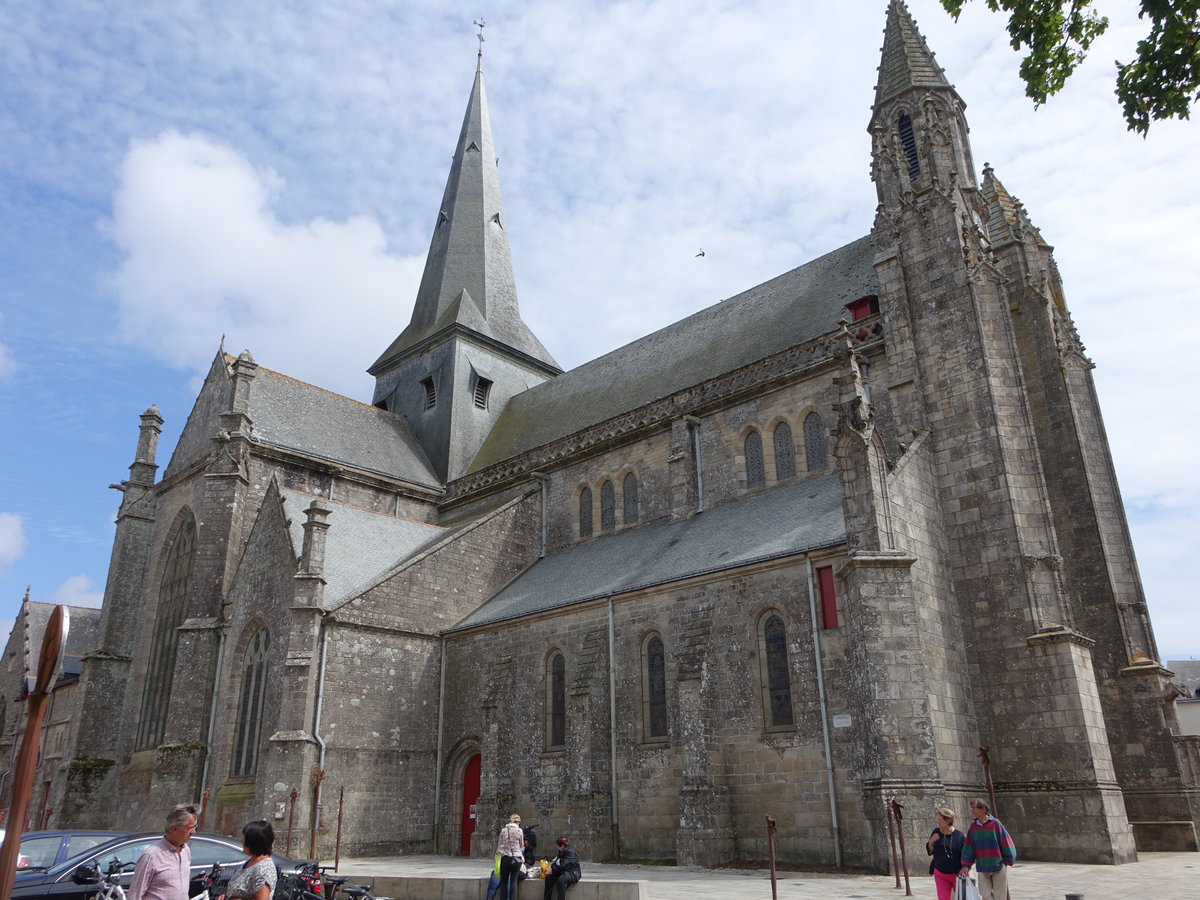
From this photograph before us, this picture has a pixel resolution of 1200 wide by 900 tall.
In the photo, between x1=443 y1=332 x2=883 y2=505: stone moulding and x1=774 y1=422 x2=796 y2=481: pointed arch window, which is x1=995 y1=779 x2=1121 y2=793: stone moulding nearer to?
x1=443 y1=332 x2=883 y2=505: stone moulding

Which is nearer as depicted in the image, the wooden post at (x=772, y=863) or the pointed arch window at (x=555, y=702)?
the wooden post at (x=772, y=863)

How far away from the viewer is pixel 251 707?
81.2ft

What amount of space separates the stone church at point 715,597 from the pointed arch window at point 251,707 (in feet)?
0.40

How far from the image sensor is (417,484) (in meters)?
33.6

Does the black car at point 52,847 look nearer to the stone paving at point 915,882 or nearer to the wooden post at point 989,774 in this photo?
the stone paving at point 915,882

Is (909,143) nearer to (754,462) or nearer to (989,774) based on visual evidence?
(754,462)

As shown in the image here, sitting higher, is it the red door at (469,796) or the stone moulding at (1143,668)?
the stone moulding at (1143,668)

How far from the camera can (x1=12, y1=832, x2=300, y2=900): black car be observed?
1002cm

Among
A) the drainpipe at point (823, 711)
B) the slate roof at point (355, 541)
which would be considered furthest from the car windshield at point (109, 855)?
the slate roof at point (355, 541)

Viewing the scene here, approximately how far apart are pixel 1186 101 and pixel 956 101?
56.3 ft

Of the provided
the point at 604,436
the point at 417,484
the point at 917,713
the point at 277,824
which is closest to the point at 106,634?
the point at 417,484

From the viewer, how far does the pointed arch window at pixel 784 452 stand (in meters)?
23.7

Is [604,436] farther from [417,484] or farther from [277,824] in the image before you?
[277,824]

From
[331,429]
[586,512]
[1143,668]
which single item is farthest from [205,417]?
[1143,668]
